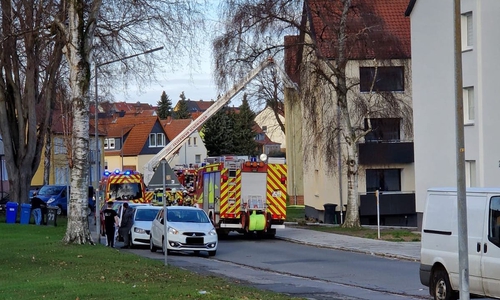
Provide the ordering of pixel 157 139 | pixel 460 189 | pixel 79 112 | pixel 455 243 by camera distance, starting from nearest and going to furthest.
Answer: pixel 460 189 → pixel 455 243 → pixel 79 112 → pixel 157 139

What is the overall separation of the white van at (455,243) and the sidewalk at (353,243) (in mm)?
10460

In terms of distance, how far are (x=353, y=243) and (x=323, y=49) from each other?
9465mm

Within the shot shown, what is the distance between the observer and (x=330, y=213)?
159 feet

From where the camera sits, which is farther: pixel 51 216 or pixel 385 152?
pixel 385 152

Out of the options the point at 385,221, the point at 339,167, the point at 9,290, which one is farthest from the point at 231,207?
the point at 9,290

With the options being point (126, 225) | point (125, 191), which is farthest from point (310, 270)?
point (125, 191)

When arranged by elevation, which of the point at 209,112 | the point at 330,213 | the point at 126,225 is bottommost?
the point at 126,225

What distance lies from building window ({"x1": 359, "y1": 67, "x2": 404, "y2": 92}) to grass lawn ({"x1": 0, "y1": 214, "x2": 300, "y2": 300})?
1708 centimetres

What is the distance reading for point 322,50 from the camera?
3788cm

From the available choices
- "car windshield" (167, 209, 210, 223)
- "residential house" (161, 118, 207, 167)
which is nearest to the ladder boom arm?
"car windshield" (167, 209, 210, 223)

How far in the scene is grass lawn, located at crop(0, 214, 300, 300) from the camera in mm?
14555

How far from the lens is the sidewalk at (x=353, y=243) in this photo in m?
27.9

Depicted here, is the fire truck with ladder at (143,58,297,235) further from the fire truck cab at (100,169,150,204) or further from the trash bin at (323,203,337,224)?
the trash bin at (323,203,337,224)

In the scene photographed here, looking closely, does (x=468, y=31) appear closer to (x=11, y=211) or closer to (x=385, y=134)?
(x=385, y=134)
